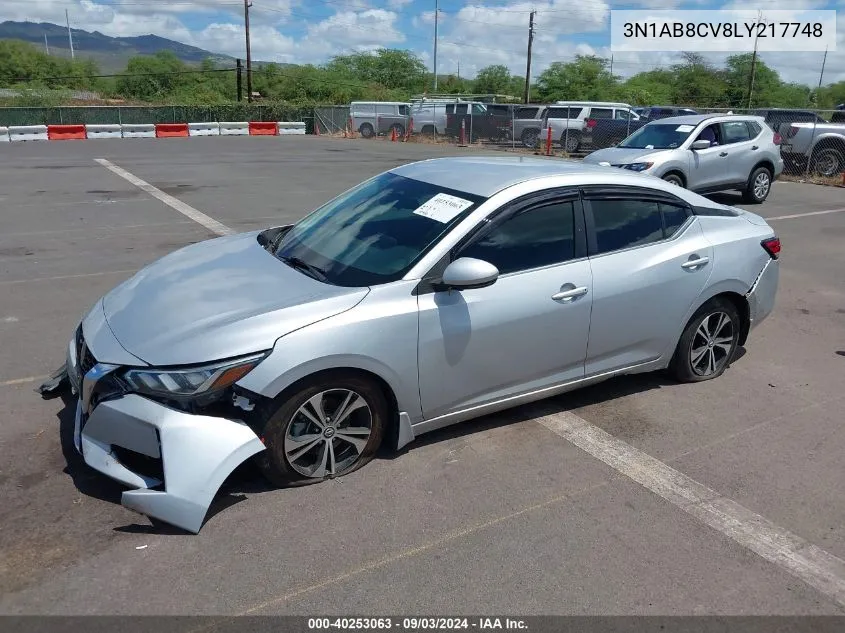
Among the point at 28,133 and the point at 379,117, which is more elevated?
the point at 379,117

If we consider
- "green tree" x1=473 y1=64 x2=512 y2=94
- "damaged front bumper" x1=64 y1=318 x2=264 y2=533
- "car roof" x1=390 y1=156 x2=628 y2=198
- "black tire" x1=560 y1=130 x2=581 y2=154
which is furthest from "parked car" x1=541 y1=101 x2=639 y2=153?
"green tree" x1=473 y1=64 x2=512 y2=94

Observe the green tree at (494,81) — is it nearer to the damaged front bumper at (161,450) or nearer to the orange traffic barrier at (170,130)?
the orange traffic barrier at (170,130)

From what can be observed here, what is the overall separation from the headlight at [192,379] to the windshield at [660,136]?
11436 millimetres

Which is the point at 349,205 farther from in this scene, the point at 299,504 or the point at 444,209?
the point at 299,504

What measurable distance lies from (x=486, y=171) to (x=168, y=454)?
8.39 feet

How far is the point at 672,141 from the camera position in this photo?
13.1 metres

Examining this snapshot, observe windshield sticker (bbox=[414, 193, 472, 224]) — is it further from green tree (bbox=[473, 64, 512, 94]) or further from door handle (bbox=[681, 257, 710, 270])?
green tree (bbox=[473, 64, 512, 94])

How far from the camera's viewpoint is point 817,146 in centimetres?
1848

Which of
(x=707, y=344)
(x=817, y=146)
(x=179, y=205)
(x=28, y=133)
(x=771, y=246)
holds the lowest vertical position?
(x=179, y=205)

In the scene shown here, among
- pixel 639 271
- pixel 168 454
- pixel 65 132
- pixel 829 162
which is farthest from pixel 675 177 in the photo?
pixel 65 132

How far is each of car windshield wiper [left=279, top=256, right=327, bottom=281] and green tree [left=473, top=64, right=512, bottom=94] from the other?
264 feet

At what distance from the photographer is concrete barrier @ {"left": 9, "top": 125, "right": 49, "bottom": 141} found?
28703 millimetres

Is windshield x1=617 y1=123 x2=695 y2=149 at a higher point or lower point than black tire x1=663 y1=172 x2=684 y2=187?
higher

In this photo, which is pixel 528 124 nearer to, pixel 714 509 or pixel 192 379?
pixel 714 509
